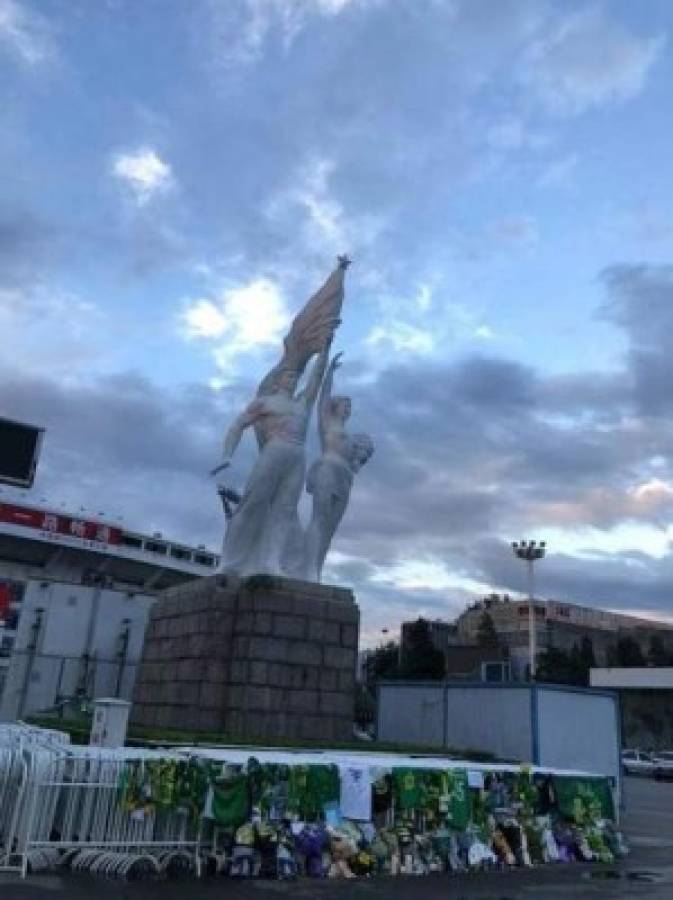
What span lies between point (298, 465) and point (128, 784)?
10499 millimetres

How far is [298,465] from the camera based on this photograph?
67.8 feet

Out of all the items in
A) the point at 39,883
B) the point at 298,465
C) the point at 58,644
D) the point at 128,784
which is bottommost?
the point at 39,883

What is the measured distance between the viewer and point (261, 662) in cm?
1823

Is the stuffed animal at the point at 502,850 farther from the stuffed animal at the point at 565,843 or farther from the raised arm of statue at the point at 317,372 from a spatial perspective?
the raised arm of statue at the point at 317,372

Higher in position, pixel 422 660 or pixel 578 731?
pixel 422 660

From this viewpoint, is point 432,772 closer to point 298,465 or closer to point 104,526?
point 298,465

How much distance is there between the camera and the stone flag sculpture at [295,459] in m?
20.2

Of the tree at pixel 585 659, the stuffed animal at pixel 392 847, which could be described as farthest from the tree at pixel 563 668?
the stuffed animal at pixel 392 847

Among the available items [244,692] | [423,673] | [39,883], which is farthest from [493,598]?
[39,883]

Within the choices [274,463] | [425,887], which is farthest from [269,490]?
[425,887]

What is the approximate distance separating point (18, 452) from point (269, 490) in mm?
18956

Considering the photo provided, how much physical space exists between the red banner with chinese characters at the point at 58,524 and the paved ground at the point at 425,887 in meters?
78.9

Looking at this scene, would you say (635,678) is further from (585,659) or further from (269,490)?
(269,490)

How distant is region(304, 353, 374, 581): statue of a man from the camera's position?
21281mm
